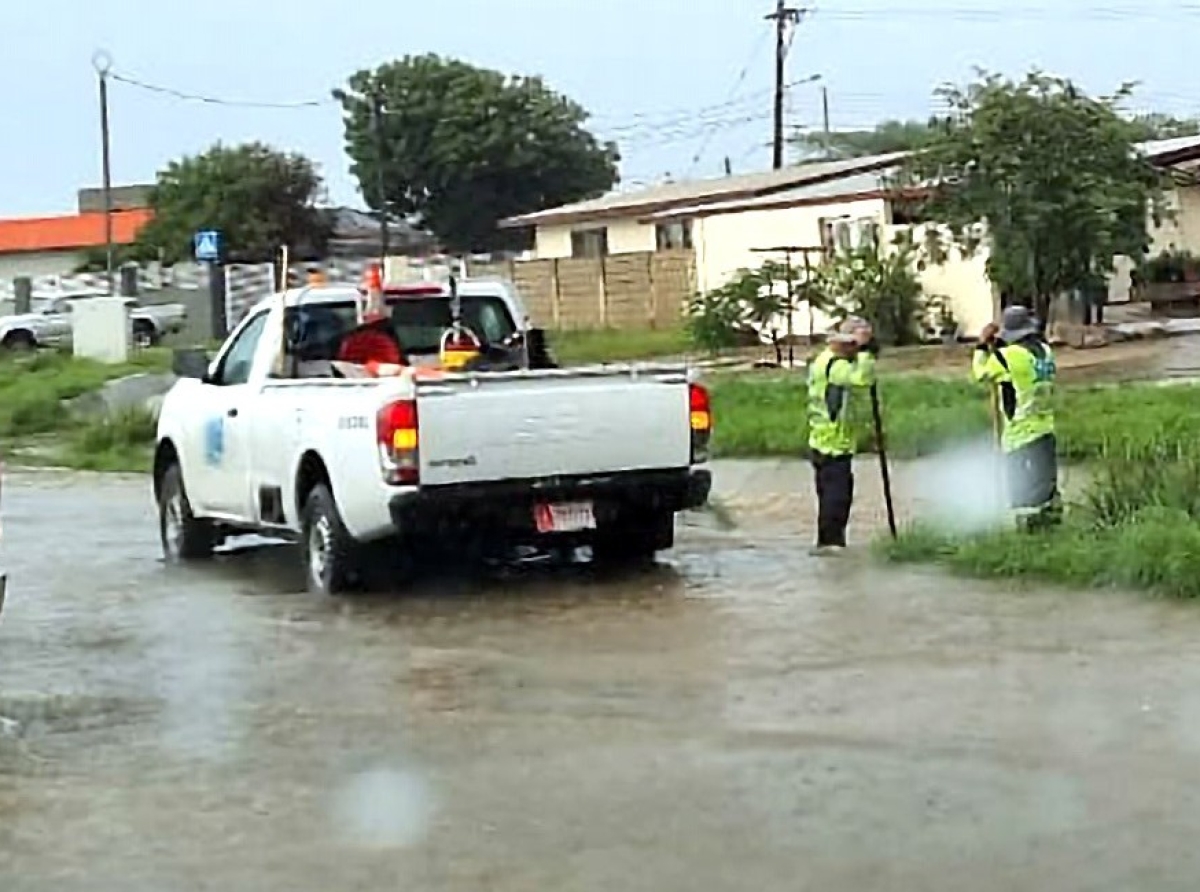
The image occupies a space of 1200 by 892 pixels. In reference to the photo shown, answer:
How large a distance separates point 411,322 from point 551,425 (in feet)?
7.50

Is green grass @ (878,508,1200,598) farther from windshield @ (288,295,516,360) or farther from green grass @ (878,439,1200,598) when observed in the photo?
windshield @ (288,295,516,360)

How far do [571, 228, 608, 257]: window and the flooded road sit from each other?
42.0 meters

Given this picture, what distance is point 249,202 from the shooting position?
72188 millimetres

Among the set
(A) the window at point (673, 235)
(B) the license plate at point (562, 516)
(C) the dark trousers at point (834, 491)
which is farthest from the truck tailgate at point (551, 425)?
(A) the window at point (673, 235)

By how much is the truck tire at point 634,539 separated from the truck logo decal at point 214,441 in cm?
245

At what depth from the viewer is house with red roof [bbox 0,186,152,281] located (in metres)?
85.6

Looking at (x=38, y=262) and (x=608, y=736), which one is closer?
(x=608, y=736)

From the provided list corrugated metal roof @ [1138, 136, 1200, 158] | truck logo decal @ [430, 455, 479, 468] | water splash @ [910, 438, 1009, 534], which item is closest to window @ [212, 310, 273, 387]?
truck logo decal @ [430, 455, 479, 468]

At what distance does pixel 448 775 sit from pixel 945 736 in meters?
1.86

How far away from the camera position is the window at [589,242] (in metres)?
57.1

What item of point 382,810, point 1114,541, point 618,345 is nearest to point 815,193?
point 618,345

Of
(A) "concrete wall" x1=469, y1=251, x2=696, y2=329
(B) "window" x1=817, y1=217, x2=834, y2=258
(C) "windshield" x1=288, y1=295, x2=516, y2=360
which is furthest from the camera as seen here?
(A) "concrete wall" x1=469, y1=251, x2=696, y2=329

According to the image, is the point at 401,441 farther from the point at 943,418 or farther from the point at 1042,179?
the point at 1042,179

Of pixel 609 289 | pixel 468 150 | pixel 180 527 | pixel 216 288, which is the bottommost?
pixel 180 527
